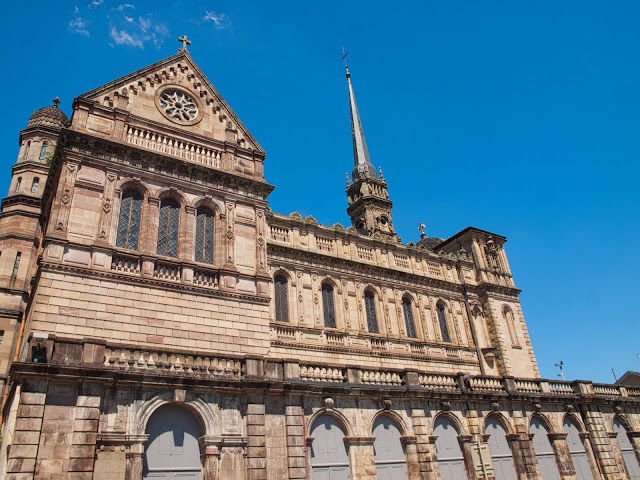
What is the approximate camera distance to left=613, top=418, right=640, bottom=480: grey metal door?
1123 inches

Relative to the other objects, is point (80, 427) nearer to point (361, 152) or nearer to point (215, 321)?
point (215, 321)

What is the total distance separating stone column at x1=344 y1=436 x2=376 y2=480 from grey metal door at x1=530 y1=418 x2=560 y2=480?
1016 cm

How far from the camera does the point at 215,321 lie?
75.5ft

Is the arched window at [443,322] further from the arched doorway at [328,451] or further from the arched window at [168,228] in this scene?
the arched window at [168,228]

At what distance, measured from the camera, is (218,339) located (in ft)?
74.9

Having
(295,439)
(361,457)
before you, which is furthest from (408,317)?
(295,439)

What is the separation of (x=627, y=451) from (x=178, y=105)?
3104 cm

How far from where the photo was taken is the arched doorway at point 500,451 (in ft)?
76.8

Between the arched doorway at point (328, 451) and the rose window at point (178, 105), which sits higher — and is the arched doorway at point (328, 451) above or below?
below

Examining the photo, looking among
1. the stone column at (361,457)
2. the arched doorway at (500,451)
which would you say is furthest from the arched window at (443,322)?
the stone column at (361,457)

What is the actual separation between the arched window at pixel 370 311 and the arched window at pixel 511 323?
11815 mm

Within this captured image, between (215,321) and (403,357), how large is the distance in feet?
45.6

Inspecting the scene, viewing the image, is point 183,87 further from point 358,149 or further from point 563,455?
point 358,149

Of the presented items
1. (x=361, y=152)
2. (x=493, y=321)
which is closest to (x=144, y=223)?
(x=493, y=321)
